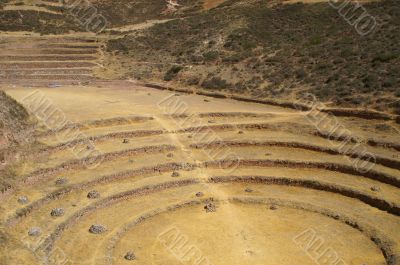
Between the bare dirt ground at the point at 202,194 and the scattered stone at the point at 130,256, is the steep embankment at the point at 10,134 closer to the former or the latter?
the bare dirt ground at the point at 202,194

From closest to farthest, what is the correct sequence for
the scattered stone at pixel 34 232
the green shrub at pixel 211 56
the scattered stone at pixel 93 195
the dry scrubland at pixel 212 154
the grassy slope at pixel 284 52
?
the scattered stone at pixel 34 232
the dry scrubland at pixel 212 154
the scattered stone at pixel 93 195
the grassy slope at pixel 284 52
the green shrub at pixel 211 56

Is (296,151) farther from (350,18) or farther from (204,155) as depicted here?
(350,18)

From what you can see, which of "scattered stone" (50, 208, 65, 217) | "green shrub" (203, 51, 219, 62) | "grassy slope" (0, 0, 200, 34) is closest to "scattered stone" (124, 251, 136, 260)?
"scattered stone" (50, 208, 65, 217)

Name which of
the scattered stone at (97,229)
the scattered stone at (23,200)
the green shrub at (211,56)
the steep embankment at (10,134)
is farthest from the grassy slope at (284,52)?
the scattered stone at (23,200)

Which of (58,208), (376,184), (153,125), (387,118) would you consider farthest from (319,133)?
(58,208)

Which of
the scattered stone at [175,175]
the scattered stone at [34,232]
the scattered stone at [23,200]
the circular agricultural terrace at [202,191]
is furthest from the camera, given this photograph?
the scattered stone at [175,175]

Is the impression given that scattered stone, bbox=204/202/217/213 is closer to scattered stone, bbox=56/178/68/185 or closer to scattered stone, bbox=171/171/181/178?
scattered stone, bbox=171/171/181/178
